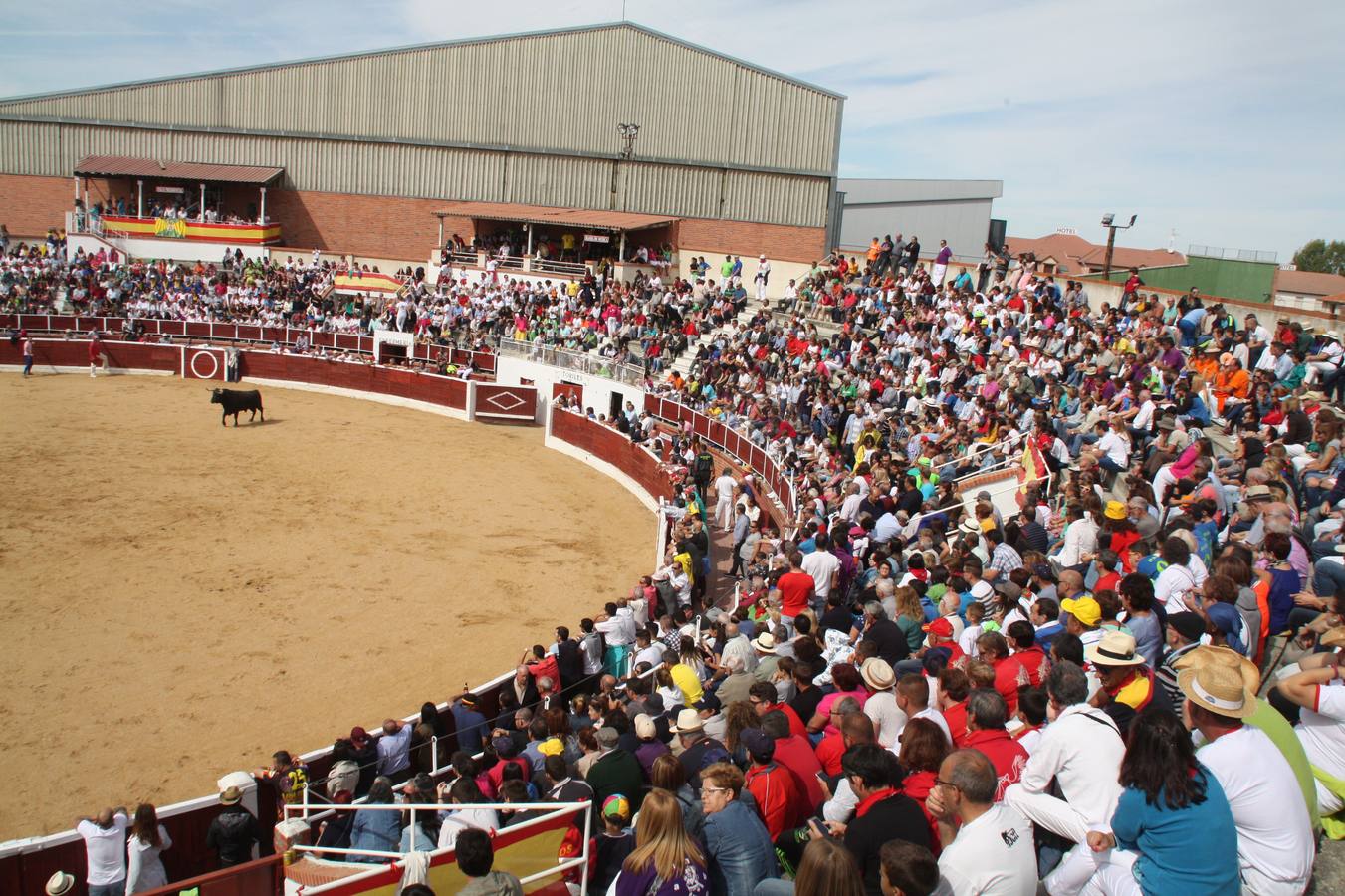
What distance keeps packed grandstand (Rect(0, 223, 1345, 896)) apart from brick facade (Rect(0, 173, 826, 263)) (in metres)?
19.6

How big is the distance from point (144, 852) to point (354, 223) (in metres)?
37.0

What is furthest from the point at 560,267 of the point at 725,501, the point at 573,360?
the point at 725,501

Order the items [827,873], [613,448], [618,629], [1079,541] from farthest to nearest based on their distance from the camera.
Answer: [613,448] → [618,629] → [1079,541] → [827,873]

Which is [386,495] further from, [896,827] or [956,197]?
[956,197]

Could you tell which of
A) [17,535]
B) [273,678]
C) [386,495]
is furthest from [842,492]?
[17,535]

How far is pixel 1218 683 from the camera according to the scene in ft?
12.0

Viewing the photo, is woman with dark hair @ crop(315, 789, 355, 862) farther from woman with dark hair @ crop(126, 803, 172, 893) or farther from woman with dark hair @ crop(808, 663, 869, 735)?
woman with dark hair @ crop(808, 663, 869, 735)

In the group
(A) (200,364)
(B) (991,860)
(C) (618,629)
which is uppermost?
(B) (991,860)

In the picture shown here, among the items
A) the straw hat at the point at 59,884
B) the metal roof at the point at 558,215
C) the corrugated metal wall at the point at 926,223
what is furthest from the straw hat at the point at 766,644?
the corrugated metal wall at the point at 926,223

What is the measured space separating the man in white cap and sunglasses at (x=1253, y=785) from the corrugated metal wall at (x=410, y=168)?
3694cm

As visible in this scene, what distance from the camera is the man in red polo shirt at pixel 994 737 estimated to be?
15.3 ft

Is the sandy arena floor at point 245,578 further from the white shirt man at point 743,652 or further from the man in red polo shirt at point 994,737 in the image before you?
the man in red polo shirt at point 994,737

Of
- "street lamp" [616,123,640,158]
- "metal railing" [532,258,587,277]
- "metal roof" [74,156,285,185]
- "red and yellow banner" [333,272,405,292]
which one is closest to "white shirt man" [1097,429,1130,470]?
"metal railing" [532,258,587,277]

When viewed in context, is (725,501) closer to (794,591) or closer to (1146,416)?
(1146,416)
